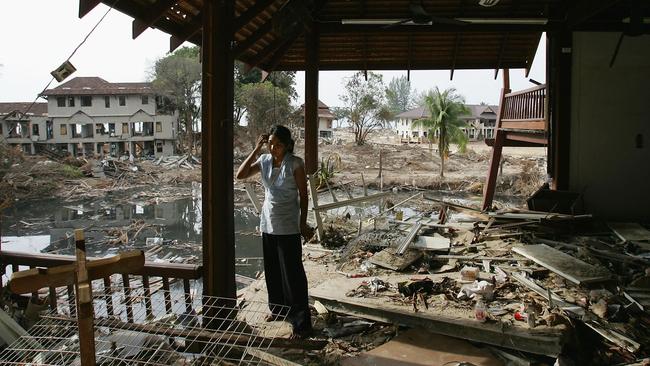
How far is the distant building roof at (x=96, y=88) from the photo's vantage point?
36.0 m

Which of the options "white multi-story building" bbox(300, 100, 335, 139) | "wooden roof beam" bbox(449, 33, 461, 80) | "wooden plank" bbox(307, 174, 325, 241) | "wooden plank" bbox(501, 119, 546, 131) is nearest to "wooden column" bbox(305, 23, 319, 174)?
"wooden plank" bbox(307, 174, 325, 241)

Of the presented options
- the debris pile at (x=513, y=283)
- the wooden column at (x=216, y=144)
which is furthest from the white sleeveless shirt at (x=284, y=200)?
the debris pile at (x=513, y=283)

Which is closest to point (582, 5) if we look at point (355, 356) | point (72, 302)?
point (355, 356)

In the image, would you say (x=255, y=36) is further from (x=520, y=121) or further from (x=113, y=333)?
(x=520, y=121)

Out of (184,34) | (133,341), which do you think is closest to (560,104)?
(184,34)

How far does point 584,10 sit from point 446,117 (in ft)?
70.6

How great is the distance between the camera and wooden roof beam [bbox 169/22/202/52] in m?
6.01

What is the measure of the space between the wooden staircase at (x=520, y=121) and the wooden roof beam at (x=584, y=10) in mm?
1320

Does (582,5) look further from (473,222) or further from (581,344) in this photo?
(581,344)

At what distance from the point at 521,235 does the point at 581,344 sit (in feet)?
10.1

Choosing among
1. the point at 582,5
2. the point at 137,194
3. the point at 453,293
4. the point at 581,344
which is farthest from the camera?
the point at 137,194

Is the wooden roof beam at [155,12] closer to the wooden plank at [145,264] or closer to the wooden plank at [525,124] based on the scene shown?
the wooden plank at [145,264]

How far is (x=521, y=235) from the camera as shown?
22.3 feet

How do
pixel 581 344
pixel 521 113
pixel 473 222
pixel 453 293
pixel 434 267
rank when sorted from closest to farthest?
1. pixel 581 344
2. pixel 453 293
3. pixel 434 267
4. pixel 473 222
5. pixel 521 113
